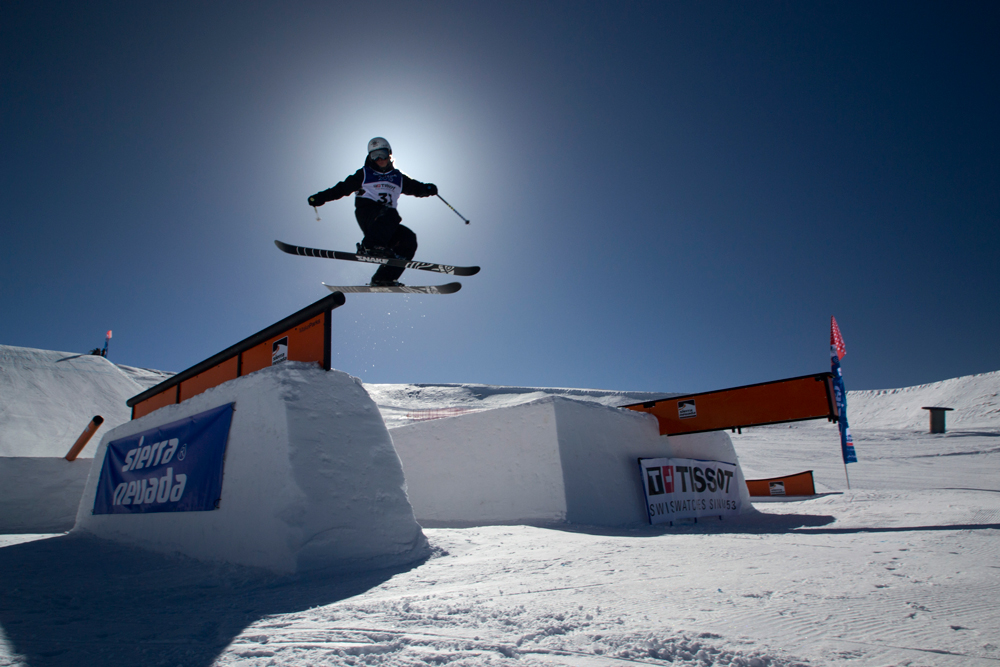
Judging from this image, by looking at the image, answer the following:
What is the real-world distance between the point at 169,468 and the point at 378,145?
4.82m

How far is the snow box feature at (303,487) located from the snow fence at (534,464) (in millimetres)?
4221

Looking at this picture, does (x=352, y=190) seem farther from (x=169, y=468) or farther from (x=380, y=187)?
(x=169, y=468)

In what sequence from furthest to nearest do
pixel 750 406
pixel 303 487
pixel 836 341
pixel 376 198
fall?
1. pixel 836 341
2. pixel 750 406
3. pixel 376 198
4. pixel 303 487

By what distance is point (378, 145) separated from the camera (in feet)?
20.7

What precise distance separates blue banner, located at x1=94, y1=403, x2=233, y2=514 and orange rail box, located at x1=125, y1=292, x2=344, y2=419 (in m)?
0.82

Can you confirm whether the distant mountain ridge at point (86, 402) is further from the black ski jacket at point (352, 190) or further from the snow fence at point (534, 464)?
the black ski jacket at point (352, 190)

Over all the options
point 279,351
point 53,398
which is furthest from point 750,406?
point 53,398

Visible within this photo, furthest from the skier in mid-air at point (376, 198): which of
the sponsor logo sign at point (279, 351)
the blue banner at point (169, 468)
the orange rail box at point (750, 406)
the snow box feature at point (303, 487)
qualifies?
the orange rail box at point (750, 406)

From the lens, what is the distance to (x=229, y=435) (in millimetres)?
5293

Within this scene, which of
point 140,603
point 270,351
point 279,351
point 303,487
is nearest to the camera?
point 140,603

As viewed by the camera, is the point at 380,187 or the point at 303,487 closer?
the point at 303,487

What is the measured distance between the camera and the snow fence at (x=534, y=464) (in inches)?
353

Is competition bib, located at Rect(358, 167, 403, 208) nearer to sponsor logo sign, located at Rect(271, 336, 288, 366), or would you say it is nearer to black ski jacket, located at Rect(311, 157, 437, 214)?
black ski jacket, located at Rect(311, 157, 437, 214)

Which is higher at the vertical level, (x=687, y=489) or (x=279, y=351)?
(x=279, y=351)
